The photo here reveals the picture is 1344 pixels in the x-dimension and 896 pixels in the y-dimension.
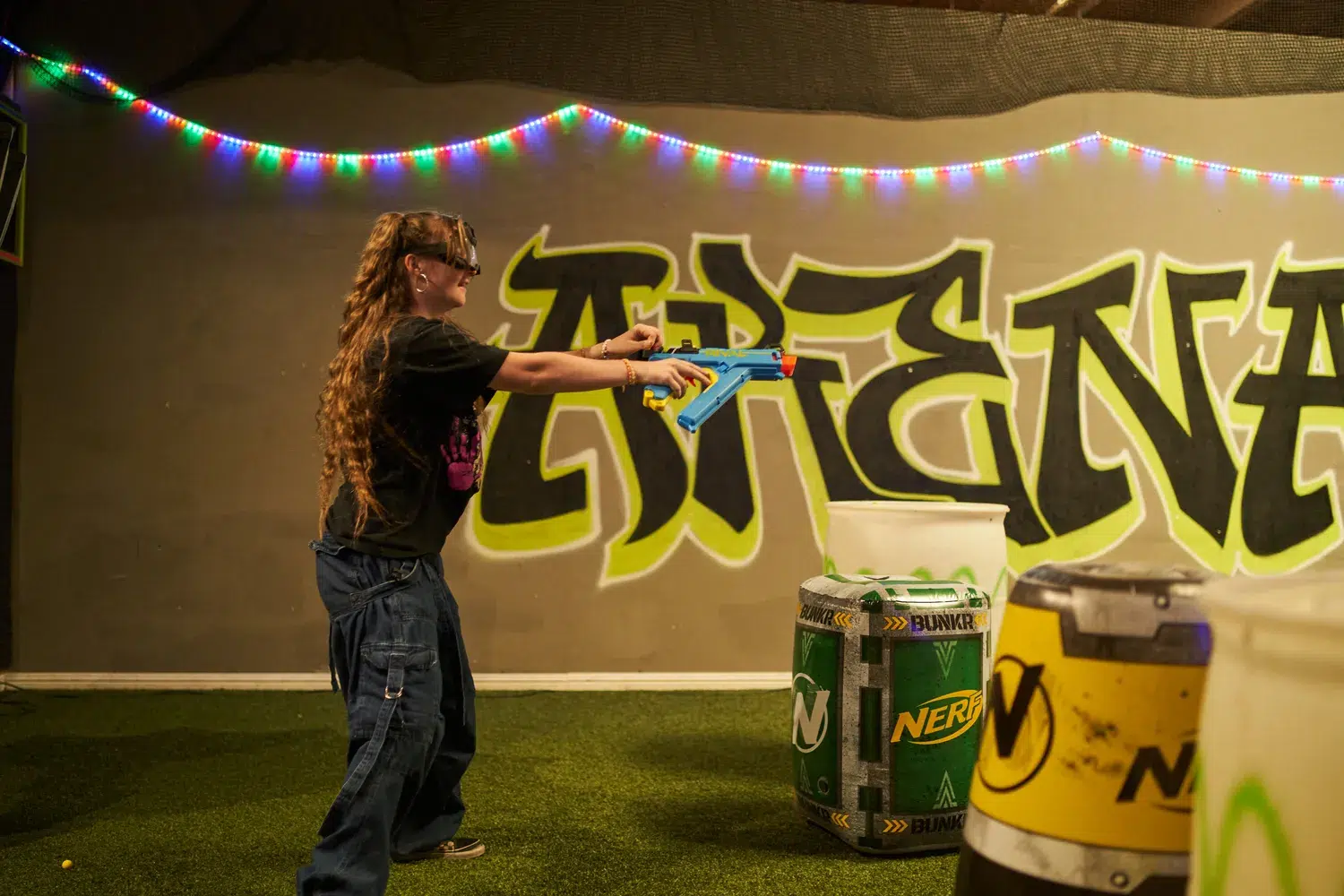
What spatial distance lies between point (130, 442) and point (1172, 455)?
16.2 feet

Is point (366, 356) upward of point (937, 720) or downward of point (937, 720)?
upward

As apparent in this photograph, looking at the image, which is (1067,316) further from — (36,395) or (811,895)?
(36,395)

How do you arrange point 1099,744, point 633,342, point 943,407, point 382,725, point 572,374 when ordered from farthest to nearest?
1. point 943,407
2. point 633,342
3. point 572,374
4. point 382,725
5. point 1099,744

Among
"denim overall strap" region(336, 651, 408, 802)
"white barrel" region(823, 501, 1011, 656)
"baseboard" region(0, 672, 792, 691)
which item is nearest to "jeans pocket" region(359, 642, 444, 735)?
"denim overall strap" region(336, 651, 408, 802)

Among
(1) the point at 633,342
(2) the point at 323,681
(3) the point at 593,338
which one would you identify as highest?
(3) the point at 593,338

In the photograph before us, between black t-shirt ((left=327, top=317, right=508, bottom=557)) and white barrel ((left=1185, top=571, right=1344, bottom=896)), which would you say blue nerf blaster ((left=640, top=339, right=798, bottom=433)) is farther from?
white barrel ((left=1185, top=571, right=1344, bottom=896))

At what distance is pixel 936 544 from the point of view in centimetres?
285

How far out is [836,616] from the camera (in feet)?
8.50

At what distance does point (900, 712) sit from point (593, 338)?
8.60 feet

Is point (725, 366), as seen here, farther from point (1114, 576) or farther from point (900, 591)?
point (1114, 576)

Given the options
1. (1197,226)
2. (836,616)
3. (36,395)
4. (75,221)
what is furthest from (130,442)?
(1197,226)

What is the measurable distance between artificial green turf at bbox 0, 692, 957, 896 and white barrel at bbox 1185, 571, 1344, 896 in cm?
145

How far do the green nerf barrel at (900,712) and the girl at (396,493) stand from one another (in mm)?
820

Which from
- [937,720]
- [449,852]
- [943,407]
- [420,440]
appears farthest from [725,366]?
[943,407]
